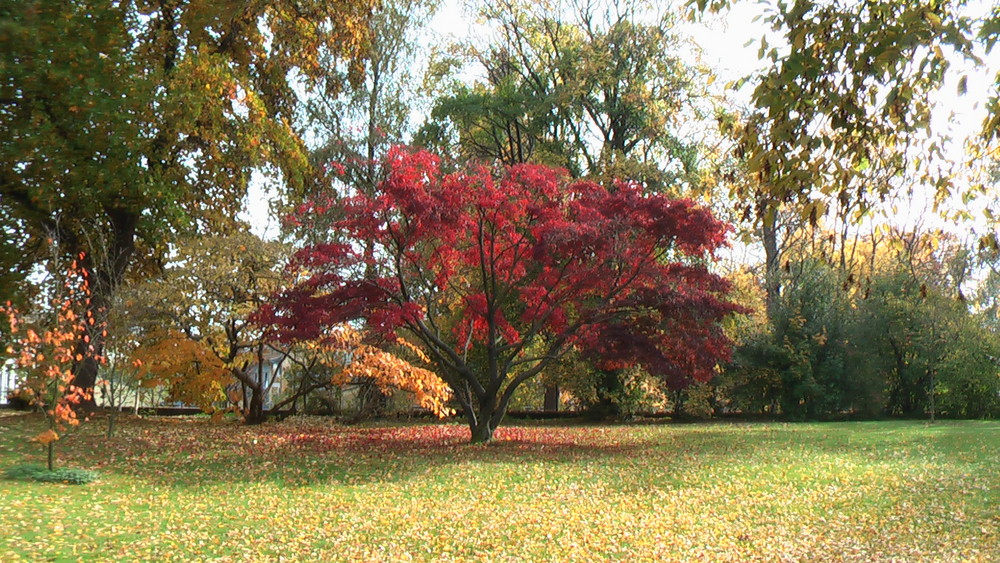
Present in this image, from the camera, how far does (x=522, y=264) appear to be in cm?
1303

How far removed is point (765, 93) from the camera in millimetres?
3719

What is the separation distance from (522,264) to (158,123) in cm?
692

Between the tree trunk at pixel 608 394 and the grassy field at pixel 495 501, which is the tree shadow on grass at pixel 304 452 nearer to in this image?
the grassy field at pixel 495 501

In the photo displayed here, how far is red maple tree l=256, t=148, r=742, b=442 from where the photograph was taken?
438 inches

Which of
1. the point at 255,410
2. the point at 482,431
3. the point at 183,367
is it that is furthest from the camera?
the point at 255,410

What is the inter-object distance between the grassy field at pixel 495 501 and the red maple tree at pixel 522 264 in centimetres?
165

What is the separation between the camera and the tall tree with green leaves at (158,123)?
26.5 ft

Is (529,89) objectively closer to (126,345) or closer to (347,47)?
(347,47)

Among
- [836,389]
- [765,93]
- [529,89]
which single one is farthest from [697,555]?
[529,89]

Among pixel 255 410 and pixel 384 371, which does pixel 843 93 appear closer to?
pixel 384 371

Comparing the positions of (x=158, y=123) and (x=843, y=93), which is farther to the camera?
(x=158, y=123)

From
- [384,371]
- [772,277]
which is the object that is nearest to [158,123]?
[384,371]

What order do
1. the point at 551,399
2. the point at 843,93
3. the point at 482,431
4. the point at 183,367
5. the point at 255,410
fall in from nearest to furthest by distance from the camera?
the point at 843,93 < the point at 482,431 < the point at 183,367 < the point at 255,410 < the point at 551,399

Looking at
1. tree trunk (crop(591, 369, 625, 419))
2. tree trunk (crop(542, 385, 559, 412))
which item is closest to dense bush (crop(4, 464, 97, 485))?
tree trunk (crop(591, 369, 625, 419))
